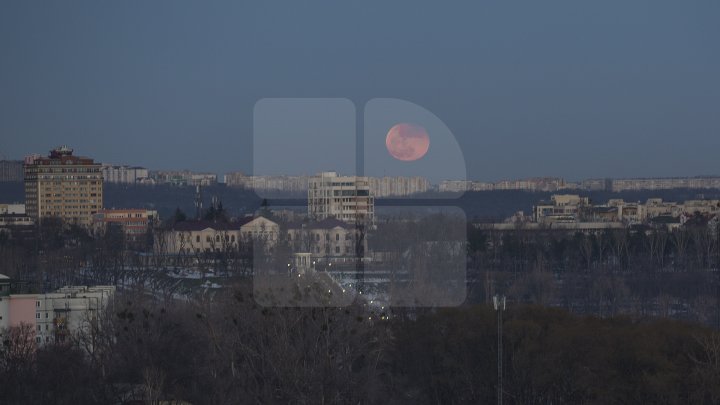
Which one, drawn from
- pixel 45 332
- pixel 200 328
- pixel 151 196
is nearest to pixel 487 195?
pixel 45 332

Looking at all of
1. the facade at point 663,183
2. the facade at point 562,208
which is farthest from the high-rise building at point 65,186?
the facade at point 663,183

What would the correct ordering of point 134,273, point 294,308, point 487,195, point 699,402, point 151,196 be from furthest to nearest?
point 151,196 → point 487,195 → point 134,273 → point 294,308 → point 699,402

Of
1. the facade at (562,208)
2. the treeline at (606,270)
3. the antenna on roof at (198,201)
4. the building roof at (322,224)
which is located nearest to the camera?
the building roof at (322,224)

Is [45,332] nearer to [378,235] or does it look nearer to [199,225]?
[378,235]

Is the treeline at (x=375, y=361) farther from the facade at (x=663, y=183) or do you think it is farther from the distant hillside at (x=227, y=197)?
the facade at (x=663, y=183)

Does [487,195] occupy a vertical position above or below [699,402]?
above

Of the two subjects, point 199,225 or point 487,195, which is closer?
point 487,195

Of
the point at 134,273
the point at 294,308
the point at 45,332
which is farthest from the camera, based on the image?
the point at 134,273
